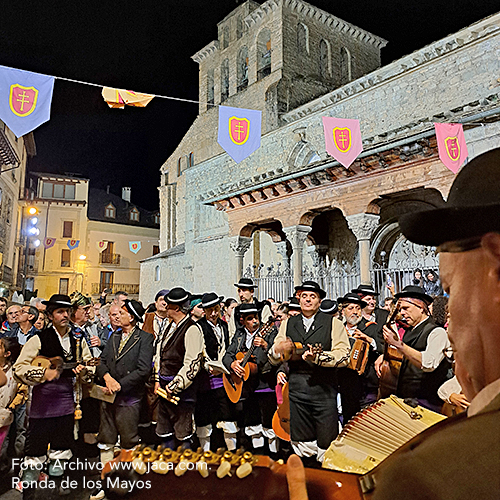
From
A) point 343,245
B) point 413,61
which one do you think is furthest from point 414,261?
point 413,61

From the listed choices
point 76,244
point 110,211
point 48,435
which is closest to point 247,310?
point 48,435

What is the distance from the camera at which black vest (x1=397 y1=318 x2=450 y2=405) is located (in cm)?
432

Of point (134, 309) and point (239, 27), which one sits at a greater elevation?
point (239, 27)

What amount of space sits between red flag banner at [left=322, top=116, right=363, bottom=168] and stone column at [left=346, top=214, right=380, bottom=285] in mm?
2327

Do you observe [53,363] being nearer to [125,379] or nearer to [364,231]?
[125,379]

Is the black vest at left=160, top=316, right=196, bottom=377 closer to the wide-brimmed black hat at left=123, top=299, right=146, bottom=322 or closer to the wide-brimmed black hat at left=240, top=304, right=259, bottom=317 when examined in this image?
the wide-brimmed black hat at left=123, top=299, right=146, bottom=322

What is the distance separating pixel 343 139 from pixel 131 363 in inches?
283

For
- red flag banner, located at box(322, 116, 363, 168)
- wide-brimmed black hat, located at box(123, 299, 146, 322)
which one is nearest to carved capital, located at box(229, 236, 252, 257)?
red flag banner, located at box(322, 116, 363, 168)

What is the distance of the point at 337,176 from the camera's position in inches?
467

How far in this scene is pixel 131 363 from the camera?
15.6ft

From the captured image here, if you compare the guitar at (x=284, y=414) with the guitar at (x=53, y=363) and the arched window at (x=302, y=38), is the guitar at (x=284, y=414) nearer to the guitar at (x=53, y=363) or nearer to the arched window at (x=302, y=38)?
the guitar at (x=53, y=363)

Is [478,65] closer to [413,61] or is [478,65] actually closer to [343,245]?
[413,61]

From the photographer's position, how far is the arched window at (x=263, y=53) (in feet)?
84.2

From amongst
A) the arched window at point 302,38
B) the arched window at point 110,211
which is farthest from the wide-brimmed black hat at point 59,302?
the arched window at point 110,211
